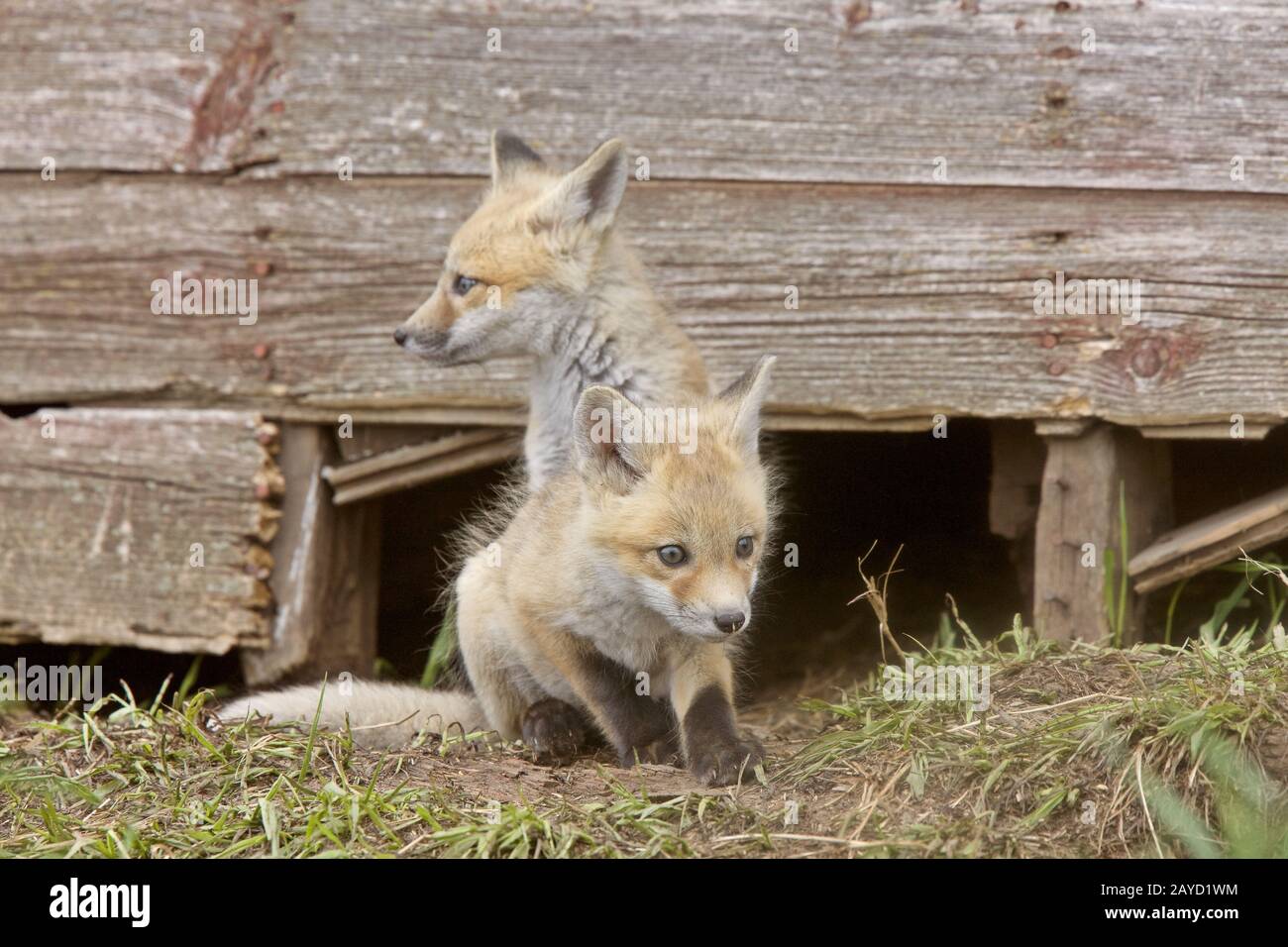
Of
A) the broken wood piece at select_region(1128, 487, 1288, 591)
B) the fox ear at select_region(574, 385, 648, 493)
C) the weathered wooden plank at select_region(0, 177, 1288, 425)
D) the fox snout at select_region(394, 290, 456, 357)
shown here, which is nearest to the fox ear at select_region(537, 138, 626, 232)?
the weathered wooden plank at select_region(0, 177, 1288, 425)

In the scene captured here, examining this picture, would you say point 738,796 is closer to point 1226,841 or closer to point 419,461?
point 1226,841

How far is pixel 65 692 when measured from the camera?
5.51 m

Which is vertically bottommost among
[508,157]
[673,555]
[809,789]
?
[809,789]

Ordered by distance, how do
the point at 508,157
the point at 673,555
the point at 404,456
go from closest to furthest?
1. the point at 673,555
2. the point at 508,157
3. the point at 404,456

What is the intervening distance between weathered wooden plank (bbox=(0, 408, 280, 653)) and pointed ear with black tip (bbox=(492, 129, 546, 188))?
55.5 inches

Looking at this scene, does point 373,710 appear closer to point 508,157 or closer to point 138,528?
point 138,528

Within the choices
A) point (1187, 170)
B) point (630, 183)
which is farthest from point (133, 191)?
point (1187, 170)

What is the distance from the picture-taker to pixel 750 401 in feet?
12.6

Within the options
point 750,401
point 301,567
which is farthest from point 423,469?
point 750,401

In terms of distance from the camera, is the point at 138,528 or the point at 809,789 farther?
the point at 138,528

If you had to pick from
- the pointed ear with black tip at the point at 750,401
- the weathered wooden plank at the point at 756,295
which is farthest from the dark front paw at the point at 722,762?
the weathered wooden plank at the point at 756,295

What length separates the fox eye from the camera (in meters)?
3.54

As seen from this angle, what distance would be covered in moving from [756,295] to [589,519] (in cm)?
171

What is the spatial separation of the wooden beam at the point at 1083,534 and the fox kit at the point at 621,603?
49.3 inches
